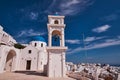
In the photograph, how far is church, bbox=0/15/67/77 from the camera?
51.6 feet

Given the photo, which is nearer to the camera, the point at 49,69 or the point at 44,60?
the point at 49,69

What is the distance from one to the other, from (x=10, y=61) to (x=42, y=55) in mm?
7464

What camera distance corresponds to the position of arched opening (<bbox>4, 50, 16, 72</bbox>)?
25.7m

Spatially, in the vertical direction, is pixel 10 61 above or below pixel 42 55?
below

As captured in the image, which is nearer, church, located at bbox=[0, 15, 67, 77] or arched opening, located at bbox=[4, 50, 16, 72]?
church, located at bbox=[0, 15, 67, 77]

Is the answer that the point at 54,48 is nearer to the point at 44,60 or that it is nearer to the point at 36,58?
the point at 36,58

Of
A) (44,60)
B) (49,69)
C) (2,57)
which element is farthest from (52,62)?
(44,60)

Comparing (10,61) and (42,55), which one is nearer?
(10,61)

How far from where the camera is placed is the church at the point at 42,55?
1572 cm

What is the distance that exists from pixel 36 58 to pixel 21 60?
3.43 meters

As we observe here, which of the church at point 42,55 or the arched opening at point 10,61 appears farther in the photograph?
the arched opening at point 10,61

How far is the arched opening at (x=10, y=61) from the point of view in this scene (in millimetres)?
25734

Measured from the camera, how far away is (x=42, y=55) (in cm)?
3050

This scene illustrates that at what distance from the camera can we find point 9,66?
25.9 metres
